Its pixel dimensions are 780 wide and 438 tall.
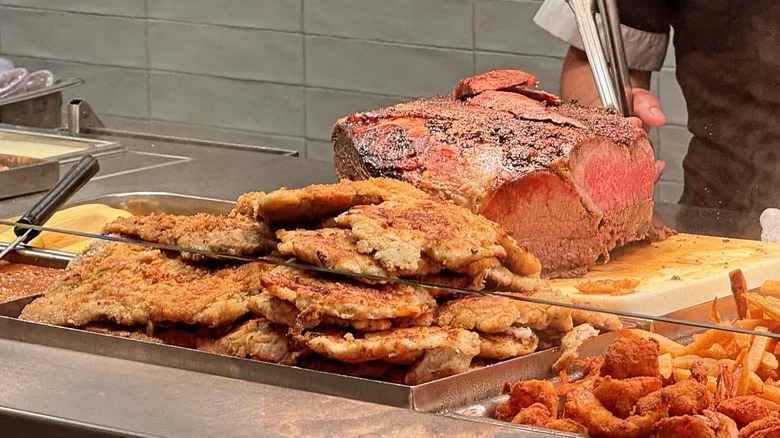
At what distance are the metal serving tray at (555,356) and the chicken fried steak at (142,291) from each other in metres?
0.33

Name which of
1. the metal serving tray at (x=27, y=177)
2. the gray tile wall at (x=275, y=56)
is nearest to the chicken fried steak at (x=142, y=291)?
the metal serving tray at (x=27, y=177)

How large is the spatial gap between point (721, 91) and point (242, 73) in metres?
2.72

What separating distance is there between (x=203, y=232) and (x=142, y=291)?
0.38 feet

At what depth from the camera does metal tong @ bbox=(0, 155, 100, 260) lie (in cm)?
188

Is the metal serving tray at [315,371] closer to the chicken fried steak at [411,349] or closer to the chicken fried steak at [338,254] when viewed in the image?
the chicken fried steak at [411,349]

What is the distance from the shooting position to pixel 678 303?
1.56 metres

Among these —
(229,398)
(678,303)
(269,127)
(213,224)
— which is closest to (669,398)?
(678,303)

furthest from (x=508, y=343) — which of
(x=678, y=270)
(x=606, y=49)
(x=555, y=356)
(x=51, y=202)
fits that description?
(x=606, y=49)

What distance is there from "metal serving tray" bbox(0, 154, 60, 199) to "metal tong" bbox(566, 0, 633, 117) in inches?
44.7

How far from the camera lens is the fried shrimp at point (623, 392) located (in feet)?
4.34

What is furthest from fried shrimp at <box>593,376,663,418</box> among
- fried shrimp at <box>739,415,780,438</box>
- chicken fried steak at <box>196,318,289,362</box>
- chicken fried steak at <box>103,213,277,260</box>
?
chicken fried steak at <box>103,213,277,260</box>

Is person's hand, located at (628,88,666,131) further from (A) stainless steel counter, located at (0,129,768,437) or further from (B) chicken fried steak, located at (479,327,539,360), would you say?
Result: (A) stainless steel counter, located at (0,129,768,437)

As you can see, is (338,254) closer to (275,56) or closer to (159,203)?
(159,203)

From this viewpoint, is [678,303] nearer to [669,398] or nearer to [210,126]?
[669,398]
